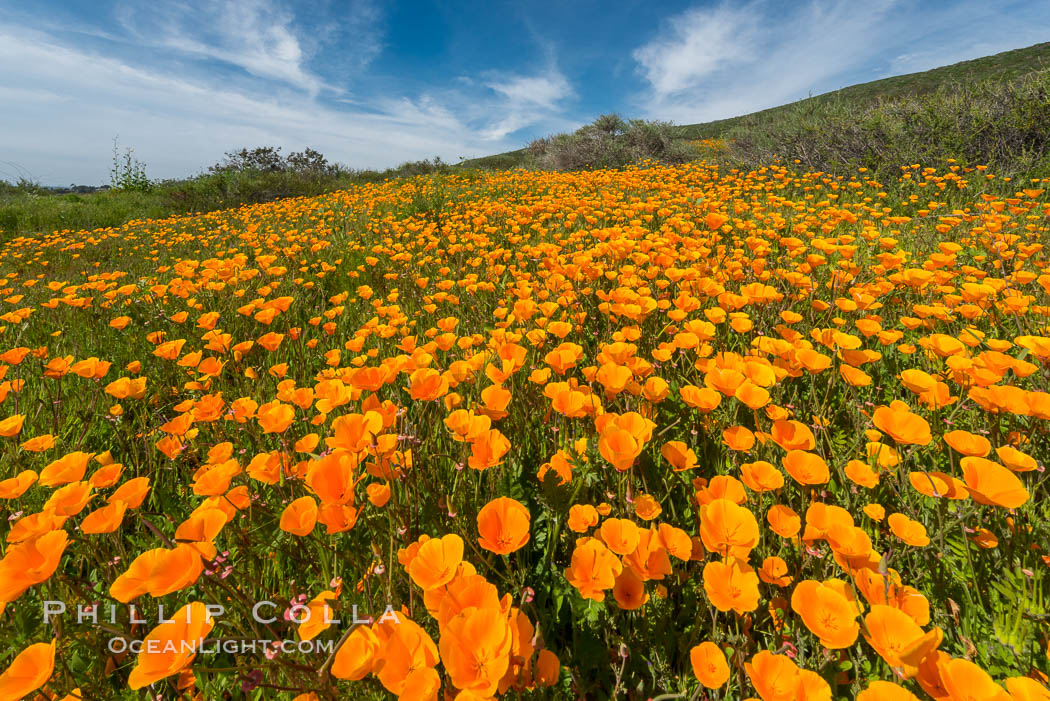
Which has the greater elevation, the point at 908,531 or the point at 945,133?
the point at 945,133

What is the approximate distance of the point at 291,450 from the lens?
1.98m

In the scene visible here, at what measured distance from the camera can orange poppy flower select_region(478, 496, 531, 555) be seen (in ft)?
3.67

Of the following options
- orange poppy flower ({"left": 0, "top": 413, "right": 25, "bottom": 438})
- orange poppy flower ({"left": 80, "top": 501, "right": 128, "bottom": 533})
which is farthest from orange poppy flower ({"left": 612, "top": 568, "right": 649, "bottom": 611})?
orange poppy flower ({"left": 0, "top": 413, "right": 25, "bottom": 438})

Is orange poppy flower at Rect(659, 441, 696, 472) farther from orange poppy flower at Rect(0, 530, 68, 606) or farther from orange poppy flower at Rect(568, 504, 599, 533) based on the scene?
orange poppy flower at Rect(0, 530, 68, 606)

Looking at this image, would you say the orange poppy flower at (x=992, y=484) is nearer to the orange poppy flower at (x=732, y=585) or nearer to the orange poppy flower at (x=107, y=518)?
the orange poppy flower at (x=732, y=585)

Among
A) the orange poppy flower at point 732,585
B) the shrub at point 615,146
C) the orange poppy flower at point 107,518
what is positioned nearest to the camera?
the orange poppy flower at point 732,585

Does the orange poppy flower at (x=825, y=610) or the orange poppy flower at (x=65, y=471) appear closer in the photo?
the orange poppy flower at (x=825, y=610)

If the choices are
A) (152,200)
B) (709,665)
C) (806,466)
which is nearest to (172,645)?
(709,665)

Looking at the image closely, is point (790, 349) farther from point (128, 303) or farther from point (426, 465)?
point (128, 303)

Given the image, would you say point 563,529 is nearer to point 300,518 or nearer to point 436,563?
point 436,563

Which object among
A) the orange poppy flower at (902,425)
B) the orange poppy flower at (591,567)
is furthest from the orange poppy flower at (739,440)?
the orange poppy flower at (591,567)

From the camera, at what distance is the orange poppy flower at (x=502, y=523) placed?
112cm

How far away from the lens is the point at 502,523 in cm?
119

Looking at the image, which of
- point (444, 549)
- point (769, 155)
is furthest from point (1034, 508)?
point (769, 155)
